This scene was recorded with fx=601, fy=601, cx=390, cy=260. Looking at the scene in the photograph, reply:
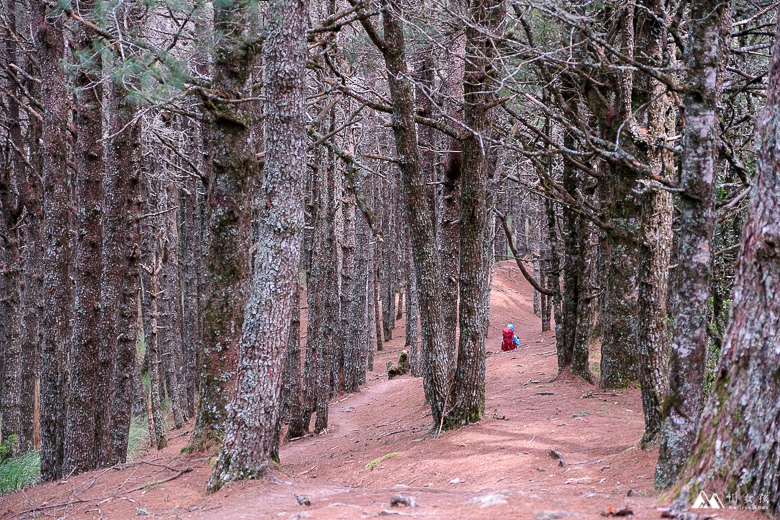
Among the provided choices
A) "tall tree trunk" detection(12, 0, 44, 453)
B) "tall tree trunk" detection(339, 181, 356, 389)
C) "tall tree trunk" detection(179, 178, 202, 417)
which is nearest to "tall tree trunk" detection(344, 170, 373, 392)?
"tall tree trunk" detection(339, 181, 356, 389)

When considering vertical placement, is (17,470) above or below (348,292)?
below

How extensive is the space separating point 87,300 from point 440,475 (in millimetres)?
5670

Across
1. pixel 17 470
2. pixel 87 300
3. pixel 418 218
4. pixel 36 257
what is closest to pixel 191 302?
pixel 36 257

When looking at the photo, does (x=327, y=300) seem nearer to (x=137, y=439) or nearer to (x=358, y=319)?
(x=358, y=319)

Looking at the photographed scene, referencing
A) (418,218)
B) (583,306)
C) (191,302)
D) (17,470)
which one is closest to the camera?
(418,218)

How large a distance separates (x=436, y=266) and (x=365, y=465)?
117 inches

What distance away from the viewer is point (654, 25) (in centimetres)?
664

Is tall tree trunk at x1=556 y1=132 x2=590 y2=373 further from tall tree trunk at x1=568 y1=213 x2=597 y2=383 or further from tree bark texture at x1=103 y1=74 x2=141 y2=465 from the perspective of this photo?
tree bark texture at x1=103 y1=74 x2=141 y2=465

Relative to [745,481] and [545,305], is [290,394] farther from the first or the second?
[545,305]

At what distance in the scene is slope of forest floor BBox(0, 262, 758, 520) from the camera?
4632 millimetres

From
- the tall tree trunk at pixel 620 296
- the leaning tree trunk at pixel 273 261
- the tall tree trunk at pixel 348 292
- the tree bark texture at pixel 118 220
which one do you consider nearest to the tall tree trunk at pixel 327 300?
the tall tree trunk at pixel 348 292

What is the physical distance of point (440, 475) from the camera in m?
6.92

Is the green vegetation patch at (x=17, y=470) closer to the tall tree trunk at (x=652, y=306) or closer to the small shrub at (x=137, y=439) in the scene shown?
the small shrub at (x=137, y=439)

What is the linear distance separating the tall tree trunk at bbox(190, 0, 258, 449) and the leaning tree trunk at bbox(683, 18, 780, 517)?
216 inches
